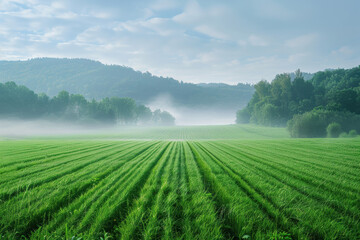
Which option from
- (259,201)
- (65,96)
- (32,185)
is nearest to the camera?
(259,201)

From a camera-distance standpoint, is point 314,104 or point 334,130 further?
point 314,104

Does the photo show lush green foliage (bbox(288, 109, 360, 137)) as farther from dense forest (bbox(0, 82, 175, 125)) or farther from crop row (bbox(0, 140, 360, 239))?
dense forest (bbox(0, 82, 175, 125))

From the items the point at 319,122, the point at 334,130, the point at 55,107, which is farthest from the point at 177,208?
the point at 55,107

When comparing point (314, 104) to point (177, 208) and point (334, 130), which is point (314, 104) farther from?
point (177, 208)

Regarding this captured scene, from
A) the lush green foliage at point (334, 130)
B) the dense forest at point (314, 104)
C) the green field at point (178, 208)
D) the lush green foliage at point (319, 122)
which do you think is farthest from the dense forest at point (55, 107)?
the lush green foliage at point (334, 130)

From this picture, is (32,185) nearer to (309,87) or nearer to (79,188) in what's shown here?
(79,188)

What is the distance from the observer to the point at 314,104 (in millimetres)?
72500

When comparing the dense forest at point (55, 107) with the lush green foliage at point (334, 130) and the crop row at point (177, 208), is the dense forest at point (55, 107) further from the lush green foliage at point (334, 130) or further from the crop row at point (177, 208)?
the lush green foliage at point (334, 130)

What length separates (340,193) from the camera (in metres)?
4.89

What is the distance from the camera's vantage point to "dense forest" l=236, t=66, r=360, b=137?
4675 cm

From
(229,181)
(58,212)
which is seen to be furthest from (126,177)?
(229,181)

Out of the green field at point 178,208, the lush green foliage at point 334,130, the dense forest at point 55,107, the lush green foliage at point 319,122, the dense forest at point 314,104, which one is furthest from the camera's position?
the dense forest at point 55,107

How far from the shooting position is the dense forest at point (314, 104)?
46.8 m

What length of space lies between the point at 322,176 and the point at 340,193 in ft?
6.54
